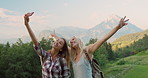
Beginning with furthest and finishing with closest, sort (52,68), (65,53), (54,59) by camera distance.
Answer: (65,53) < (54,59) < (52,68)

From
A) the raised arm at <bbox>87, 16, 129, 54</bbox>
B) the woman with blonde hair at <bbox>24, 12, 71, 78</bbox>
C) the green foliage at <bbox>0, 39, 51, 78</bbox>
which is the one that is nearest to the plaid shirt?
the woman with blonde hair at <bbox>24, 12, 71, 78</bbox>

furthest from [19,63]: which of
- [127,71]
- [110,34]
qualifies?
[110,34]

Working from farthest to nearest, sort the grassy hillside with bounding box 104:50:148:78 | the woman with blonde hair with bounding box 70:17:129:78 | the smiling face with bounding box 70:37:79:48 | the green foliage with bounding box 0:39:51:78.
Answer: the grassy hillside with bounding box 104:50:148:78, the green foliage with bounding box 0:39:51:78, the smiling face with bounding box 70:37:79:48, the woman with blonde hair with bounding box 70:17:129:78

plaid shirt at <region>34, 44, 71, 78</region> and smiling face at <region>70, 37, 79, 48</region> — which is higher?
A: smiling face at <region>70, 37, 79, 48</region>

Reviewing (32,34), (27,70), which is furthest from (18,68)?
(32,34)

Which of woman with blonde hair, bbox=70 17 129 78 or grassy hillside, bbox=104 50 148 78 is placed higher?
woman with blonde hair, bbox=70 17 129 78

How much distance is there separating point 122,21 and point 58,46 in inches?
38.7

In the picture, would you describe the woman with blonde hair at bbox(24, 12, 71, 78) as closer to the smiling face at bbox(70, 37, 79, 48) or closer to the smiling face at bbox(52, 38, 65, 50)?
the smiling face at bbox(52, 38, 65, 50)

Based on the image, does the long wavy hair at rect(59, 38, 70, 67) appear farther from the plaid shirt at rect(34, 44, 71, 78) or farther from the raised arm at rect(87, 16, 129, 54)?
the raised arm at rect(87, 16, 129, 54)

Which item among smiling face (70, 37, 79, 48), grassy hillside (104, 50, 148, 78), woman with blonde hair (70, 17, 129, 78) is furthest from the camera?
grassy hillside (104, 50, 148, 78)

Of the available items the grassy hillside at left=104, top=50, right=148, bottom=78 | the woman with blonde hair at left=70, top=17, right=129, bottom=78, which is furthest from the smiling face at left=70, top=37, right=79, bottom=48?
the grassy hillside at left=104, top=50, right=148, bottom=78

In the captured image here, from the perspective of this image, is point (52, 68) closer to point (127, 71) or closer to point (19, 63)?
point (19, 63)

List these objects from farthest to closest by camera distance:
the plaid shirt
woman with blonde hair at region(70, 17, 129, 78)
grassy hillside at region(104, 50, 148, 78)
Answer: grassy hillside at region(104, 50, 148, 78), woman with blonde hair at region(70, 17, 129, 78), the plaid shirt

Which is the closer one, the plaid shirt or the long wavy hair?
the plaid shirt
